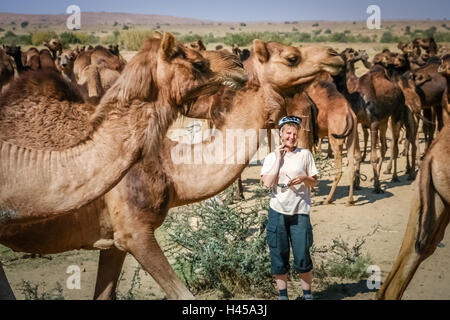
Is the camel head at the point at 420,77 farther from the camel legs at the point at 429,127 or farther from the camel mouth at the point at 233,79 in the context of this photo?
the camel mouth at the point at 233,79

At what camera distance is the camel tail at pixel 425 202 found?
450 centimetres

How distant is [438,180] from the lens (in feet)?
14.9

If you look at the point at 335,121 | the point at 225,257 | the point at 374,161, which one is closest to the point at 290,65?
the point at 225,257

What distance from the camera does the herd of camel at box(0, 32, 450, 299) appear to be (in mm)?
3023

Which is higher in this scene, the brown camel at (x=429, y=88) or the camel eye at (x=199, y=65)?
the camel eye at (x=199, y=65)

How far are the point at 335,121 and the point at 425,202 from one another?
17.0 ft

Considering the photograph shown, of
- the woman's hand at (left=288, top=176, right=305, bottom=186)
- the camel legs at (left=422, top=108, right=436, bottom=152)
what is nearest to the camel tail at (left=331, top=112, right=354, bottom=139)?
the camel legs at (left=422, top=108, right=436, bottom=152)

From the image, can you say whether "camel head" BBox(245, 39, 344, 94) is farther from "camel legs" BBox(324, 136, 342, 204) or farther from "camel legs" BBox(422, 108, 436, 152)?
"camel legs" BBox(422, 108, 436, 152)

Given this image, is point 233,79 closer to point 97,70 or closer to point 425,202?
point 425,202

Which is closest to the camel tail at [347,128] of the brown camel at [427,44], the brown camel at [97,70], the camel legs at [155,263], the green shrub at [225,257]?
the green shrub at [225,257]

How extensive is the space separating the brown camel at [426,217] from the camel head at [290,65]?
1174 mm
